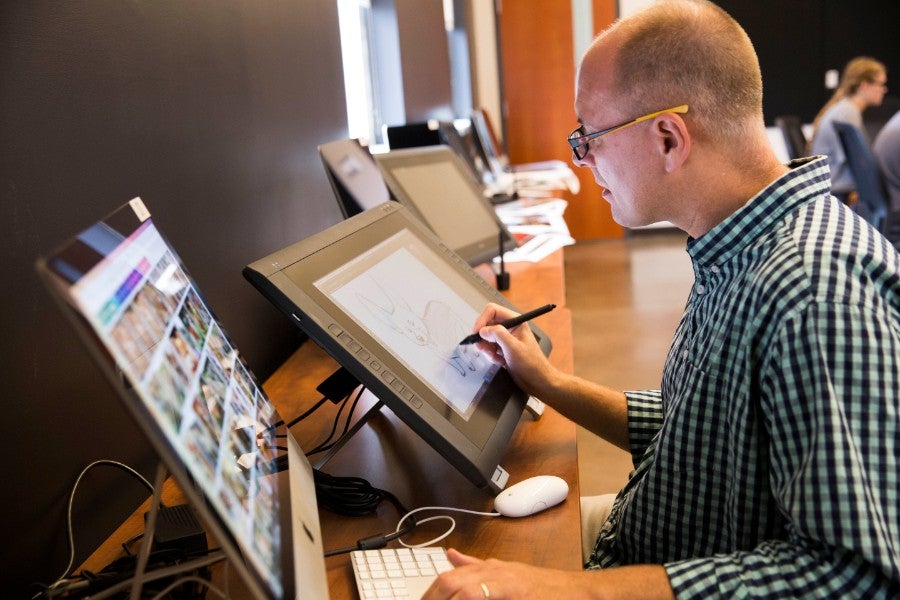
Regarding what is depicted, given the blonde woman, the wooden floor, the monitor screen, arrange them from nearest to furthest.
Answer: the wooden floor, the monitor screen, the blonde woman

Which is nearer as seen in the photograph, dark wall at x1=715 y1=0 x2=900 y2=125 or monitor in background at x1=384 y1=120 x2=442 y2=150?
monitor in background at x1=384 y1=120 x2=442 y2=150

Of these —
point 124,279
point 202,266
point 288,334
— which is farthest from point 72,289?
point 288,334

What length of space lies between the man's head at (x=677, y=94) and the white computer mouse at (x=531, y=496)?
1.36 feet

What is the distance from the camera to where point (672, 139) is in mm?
1170

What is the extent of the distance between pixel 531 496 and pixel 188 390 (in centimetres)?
56

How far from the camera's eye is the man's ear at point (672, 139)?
1153 mm

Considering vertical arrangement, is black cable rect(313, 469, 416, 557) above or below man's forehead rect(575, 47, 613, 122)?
below

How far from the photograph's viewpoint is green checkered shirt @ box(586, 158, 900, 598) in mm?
843

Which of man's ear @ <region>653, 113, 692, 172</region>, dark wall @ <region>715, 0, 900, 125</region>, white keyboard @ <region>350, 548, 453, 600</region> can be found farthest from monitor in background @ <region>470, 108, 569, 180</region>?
white keyboard @ <region>350, 548, 453, 600</region>

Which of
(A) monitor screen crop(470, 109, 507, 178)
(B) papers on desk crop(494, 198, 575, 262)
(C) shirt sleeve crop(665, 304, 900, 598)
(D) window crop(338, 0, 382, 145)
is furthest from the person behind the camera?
(A) monitor screen crop(470, 109, 507, 178)

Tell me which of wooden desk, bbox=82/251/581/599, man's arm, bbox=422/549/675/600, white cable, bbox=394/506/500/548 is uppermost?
man's arm, bbox=422/549/675/600

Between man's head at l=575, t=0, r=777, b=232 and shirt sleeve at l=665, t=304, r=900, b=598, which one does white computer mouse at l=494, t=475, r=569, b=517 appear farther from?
man's head at l=575, t=0, r=777, b=232

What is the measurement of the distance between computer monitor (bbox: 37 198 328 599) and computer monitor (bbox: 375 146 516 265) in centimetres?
126

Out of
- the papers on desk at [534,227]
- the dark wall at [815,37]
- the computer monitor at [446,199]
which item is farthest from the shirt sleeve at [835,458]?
the dark wall at [815,37]
